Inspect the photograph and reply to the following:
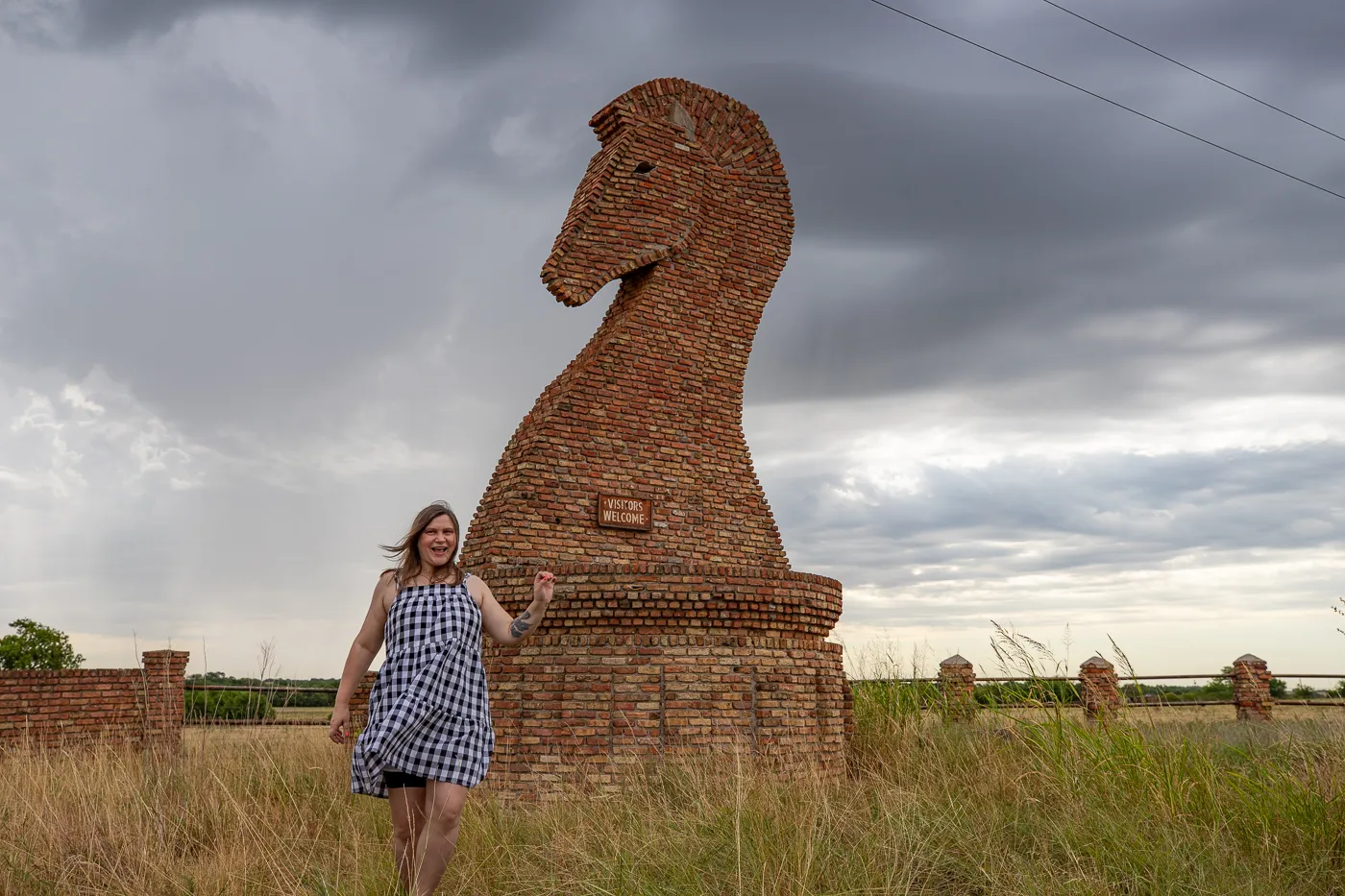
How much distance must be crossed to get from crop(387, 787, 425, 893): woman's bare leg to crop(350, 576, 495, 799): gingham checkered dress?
0.09 m

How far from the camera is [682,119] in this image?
1306 centimetres

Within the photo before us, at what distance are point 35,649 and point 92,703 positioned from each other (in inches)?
235

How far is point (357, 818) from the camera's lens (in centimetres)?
739

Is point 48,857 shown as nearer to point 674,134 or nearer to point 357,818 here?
point 357,818

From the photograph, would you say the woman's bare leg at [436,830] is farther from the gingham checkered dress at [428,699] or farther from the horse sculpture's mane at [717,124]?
the horse sculpture's mane at [717,124]

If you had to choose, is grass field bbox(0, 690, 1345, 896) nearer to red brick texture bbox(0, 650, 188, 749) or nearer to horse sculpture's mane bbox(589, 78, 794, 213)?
red brick texture bbox(0, 650, 188, 749)

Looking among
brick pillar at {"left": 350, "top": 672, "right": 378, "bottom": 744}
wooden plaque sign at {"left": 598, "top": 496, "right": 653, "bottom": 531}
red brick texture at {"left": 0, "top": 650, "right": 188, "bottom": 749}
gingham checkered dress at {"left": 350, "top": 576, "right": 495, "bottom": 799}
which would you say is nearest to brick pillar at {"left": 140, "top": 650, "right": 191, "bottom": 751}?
red brick texture at {"left": 0, "top": 650, "right": 188, "bottom": 749}

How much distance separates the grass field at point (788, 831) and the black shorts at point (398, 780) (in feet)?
2.17

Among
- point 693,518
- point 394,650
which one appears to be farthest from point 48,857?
point 693,518

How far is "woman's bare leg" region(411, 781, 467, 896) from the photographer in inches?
184

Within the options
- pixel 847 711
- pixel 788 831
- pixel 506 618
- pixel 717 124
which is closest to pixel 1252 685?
pixel 847 711

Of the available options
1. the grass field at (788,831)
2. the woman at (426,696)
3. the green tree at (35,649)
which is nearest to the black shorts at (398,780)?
the woman at (426,696)

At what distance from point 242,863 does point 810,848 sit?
3.31 m

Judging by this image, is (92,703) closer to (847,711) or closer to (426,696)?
(847,711)
